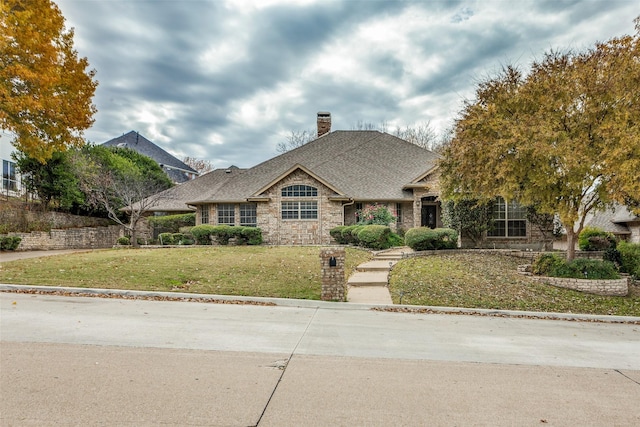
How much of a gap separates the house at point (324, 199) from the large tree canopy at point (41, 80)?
1056 cm

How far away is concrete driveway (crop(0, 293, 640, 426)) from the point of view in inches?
143

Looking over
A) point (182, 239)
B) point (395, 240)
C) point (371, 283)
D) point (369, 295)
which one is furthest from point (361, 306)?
point (182, 239)

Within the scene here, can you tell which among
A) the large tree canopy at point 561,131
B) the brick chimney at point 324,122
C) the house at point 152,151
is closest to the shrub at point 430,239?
the large tree canopy at point 561,131

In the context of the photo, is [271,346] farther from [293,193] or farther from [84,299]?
[293,193]

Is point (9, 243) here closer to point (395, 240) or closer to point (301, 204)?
point (301, 204)

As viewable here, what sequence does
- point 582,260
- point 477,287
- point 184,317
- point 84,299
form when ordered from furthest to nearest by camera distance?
1. point 582,260
2. point 477,287
3. point 84,299
4. point 184,317

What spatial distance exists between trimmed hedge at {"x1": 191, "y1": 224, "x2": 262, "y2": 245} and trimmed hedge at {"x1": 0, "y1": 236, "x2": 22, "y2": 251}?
8119 mm

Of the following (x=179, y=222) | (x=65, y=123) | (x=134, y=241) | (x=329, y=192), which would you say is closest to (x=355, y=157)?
(x=329, y=192)

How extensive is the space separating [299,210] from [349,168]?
5.06 metres

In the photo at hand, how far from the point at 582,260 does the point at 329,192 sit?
39.5 feet

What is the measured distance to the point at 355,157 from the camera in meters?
25.4

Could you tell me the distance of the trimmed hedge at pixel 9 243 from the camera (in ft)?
58.9

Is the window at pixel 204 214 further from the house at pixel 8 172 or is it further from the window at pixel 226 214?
the house at pixel 8 172

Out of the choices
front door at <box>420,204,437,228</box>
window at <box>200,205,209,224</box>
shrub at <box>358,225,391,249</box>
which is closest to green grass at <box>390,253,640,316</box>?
shrub at <box>358,225,391,249</box>
